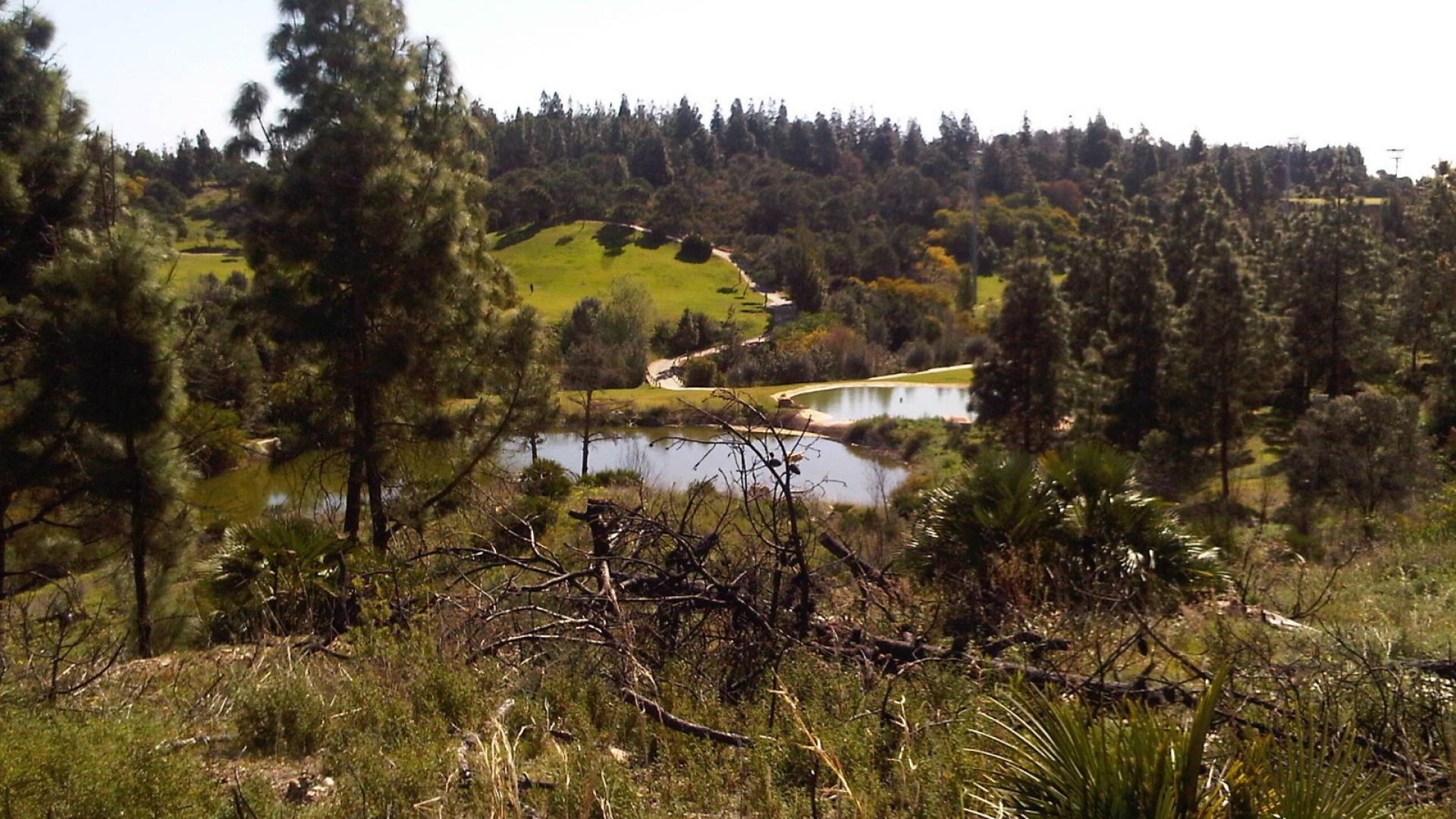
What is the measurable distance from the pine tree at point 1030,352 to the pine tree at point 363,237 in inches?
795

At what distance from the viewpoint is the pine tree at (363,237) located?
453 inches

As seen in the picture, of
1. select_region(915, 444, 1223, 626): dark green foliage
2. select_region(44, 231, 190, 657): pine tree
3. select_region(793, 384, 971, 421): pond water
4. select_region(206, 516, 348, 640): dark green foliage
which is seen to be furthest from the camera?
select_region(793, 384, 971, 421): pond water

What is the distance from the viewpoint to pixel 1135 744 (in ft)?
8.32

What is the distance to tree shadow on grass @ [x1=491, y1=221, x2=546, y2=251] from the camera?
80.6 m

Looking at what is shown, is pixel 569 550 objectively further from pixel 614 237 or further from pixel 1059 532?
pixel 614 237

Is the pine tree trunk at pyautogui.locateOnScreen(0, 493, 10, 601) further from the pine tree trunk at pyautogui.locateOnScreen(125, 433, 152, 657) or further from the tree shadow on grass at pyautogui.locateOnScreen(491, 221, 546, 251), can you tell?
the tree shadow on grass at pyautogui.locateOnScreen(491, 221, 546, 251)

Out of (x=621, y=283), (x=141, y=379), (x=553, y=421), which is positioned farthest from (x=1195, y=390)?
(x=621, y=283)

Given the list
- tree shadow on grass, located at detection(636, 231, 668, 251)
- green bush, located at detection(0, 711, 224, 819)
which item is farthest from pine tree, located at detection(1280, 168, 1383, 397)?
tree shadow on grass, located at detection(636, 231, 668, 251)

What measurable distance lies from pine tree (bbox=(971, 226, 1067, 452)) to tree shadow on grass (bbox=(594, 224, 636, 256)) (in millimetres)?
52209

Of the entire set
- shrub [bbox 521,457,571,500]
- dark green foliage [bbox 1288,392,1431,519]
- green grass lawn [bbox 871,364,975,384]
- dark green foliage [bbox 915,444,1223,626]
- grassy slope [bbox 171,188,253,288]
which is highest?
grassy slope [bbox 171,188,253,288]

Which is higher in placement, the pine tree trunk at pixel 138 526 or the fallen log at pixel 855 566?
the fallen log at pixel 855 566

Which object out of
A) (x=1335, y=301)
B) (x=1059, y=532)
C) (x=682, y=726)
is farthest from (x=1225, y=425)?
(x=682, y=726)

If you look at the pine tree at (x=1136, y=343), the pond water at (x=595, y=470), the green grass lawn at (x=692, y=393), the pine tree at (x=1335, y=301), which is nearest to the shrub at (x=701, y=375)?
the green grass lawn at (x=692, y=393)

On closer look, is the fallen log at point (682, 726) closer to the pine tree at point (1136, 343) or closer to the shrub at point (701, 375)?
the pine tree at point (1136, 343)
